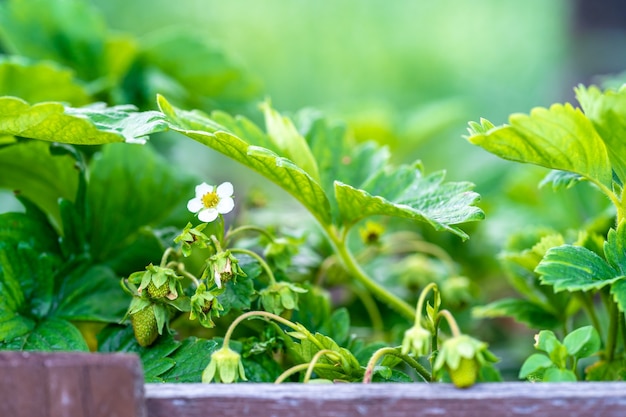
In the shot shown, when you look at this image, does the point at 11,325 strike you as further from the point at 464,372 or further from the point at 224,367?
the point at 464,372

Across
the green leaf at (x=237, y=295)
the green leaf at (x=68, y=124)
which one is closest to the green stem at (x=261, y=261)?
the green leaf at (x=237, y=295)

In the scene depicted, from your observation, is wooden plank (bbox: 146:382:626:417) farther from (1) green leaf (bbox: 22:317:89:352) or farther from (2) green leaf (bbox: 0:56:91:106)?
(2) green leaf (bbox: 0:56:91:106)

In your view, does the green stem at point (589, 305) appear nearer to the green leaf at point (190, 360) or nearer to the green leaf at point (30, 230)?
the green leaf at point (190, 360)

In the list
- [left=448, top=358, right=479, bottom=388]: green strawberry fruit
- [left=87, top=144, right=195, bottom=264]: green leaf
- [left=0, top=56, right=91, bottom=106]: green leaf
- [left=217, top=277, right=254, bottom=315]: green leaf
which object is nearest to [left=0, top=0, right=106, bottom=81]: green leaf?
[left=0, top=56, right=91, bottom=106]: green leaf

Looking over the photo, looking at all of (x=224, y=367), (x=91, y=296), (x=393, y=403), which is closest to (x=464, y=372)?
(x=393, y=403)

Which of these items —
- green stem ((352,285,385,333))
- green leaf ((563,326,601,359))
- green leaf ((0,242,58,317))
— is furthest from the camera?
green stem ((352,285,385,333))

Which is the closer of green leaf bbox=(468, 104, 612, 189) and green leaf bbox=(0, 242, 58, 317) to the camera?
green leaf bbox=(468, 104, 612, 189)

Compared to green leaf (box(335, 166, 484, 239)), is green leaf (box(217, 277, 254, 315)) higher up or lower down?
lower down
